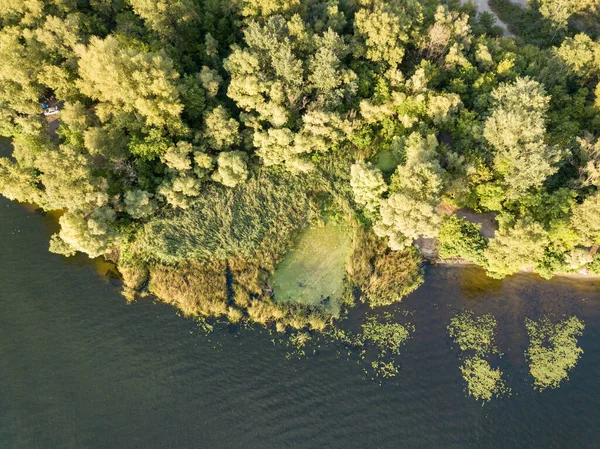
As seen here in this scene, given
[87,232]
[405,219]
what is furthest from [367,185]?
[87,232]

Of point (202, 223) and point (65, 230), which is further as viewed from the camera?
point (202, 223)

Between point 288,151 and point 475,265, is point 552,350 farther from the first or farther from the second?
point 288,151

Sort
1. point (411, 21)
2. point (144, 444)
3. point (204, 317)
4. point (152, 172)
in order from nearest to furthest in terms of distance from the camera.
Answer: point (144, 444)
point (204, 317)
point (152, 172)
point (411, 21)

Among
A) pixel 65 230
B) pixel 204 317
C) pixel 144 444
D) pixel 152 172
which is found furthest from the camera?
pixel 152 172

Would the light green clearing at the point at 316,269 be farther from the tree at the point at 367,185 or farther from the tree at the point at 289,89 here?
the tree at the point at 289,89

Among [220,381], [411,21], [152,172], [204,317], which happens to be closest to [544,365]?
[220,381]

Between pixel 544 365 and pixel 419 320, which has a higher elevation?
pixel 419 320

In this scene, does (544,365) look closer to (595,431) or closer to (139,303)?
(595,431)
